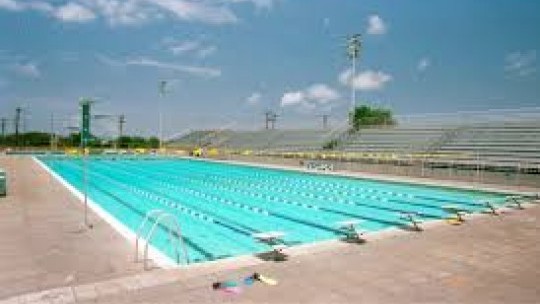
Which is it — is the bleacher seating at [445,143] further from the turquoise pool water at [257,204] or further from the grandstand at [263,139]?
the turquoise pool water at [257,204]

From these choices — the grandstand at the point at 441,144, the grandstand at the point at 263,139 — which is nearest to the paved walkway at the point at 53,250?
the grandstand at the point at 441,144

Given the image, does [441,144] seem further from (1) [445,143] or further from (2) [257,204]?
(2) [257,204]

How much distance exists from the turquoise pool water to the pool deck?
2.16 m

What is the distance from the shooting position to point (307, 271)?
6.62 m

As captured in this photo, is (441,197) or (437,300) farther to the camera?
(441,197)

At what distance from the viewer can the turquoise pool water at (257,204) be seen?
11.2 meters

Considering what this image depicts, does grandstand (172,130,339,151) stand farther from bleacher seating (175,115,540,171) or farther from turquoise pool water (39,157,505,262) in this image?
turquoise pool water (39,157,505,262)

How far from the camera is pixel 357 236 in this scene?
8.70m

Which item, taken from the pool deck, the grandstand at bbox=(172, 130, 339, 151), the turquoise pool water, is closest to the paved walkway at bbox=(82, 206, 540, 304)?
the pool deck

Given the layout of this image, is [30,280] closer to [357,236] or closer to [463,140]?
[357,236]

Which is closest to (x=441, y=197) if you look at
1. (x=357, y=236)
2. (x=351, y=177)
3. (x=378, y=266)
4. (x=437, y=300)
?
(x=351, y=177)

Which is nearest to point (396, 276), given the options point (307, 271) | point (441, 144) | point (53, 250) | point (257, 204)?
point (307, 271)

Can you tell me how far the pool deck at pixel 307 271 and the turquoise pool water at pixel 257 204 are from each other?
216 centimetres

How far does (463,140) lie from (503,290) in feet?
80.0
